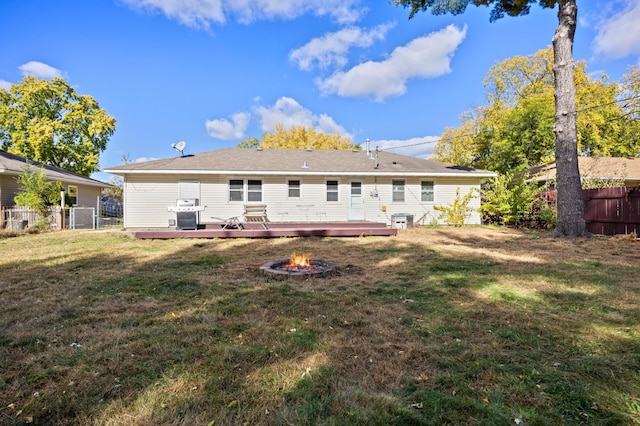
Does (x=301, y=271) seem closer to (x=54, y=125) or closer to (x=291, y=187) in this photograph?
(x=291, y=187)

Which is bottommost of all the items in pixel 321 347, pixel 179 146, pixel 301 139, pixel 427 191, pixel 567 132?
pixel 321 347

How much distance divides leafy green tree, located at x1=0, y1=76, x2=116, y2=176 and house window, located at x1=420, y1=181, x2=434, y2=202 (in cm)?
2445

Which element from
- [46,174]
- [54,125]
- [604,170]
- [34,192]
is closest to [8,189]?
[46,174]

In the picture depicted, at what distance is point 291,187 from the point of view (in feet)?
48.3

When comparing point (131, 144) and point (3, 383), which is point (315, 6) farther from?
point (131, 144)

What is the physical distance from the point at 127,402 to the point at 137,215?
13633mm

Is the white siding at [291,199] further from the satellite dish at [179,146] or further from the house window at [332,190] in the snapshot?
the satellite dish at [179,146]

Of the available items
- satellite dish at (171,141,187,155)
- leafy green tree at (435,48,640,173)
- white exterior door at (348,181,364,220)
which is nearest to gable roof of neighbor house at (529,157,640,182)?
leafy green tree at (435,48,640,173)

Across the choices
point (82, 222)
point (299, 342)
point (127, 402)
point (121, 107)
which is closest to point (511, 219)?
point (299, 342)

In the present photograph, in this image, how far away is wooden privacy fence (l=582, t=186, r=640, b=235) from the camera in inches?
394

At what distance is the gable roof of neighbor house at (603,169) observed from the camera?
18047 millimetres

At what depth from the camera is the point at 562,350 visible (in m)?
2.52

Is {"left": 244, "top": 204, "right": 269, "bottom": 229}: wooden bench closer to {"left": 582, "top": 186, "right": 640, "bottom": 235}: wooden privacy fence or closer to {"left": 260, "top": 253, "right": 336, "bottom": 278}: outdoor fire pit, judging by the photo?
{"left": 260, "top": 253, "right": 336, "bottom": 278}: outdoor fire pit

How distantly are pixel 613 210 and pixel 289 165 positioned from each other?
40.6 ft
